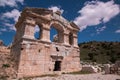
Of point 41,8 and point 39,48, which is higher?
point 41,8

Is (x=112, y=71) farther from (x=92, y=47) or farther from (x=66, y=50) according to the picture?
(x=92, y=47)

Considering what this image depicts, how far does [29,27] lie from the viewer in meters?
15.2

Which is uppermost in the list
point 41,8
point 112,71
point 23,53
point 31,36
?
point 41,8

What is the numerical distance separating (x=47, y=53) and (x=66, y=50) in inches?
125

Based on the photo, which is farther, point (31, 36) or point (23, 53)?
point (31, 36)

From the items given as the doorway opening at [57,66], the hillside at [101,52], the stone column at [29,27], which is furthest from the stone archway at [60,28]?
the hillside at [101,52]

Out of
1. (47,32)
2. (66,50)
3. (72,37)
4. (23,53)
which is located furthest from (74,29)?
(23,53)

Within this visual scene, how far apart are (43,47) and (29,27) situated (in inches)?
99.7

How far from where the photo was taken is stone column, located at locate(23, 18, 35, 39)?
585 inches

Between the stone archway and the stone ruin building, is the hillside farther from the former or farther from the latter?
the stone archway

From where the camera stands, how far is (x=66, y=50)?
18.3 meters

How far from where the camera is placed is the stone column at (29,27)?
14.9 metres

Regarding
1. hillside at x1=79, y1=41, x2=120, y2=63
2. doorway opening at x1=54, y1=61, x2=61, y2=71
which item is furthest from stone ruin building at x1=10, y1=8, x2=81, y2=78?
hillside at x1=79, y1=41, x2=120, y2=63

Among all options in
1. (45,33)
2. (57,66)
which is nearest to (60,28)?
(45,33)
